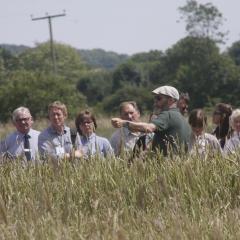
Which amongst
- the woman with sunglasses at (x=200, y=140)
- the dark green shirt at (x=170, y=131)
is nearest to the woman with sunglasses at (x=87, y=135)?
the dark green shirt at (x=170, y=131)

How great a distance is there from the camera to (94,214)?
258 inches

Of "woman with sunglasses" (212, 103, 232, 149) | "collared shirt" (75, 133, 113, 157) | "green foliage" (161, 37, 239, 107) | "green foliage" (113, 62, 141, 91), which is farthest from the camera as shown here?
"green foliage" (113, 62, 141, 91)

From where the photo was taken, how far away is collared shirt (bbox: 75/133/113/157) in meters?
8.40

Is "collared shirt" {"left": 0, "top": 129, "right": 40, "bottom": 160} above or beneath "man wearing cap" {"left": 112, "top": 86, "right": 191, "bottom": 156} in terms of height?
beneath

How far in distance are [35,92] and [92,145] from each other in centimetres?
4092

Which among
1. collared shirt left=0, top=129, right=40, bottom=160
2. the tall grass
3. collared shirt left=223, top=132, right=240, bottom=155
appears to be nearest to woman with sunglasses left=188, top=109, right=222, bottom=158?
collared shirt left=223, top=132, right=240, bottom=155

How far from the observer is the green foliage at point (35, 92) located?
161ft

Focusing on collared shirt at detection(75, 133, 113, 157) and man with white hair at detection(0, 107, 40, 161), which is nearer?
collared shirt at detection(75, 133, 113, 157)

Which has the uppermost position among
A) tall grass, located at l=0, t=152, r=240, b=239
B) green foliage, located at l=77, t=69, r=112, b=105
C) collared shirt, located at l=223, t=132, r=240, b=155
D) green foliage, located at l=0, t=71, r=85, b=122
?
collared shirt, located at l=223, t=132, r=240, b=155

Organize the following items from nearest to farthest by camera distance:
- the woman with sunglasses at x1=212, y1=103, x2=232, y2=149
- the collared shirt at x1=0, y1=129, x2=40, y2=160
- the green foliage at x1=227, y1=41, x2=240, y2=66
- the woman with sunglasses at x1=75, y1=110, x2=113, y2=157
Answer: the woman with sunglasses at x1=75, y1=110, x2=113, y2=157
the collared shirt at x1=0, y1=129, x2=40, y2=160
the woman with sunglasses at x1=212, y1=103, x2=232, y2=149
the green foliage at x1=227, y1=41, x2=240, y2=66

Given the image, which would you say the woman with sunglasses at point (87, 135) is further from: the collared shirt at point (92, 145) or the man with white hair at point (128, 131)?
the man with white hair at point (128, 131)

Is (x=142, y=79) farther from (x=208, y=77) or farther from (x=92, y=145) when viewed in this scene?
(x=92, y=145)

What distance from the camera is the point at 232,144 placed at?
8609 millimetres

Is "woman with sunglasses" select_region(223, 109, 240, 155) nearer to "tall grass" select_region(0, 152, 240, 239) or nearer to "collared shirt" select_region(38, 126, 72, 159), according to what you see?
"tall grass" select_region(0, 152, 240, 239)
